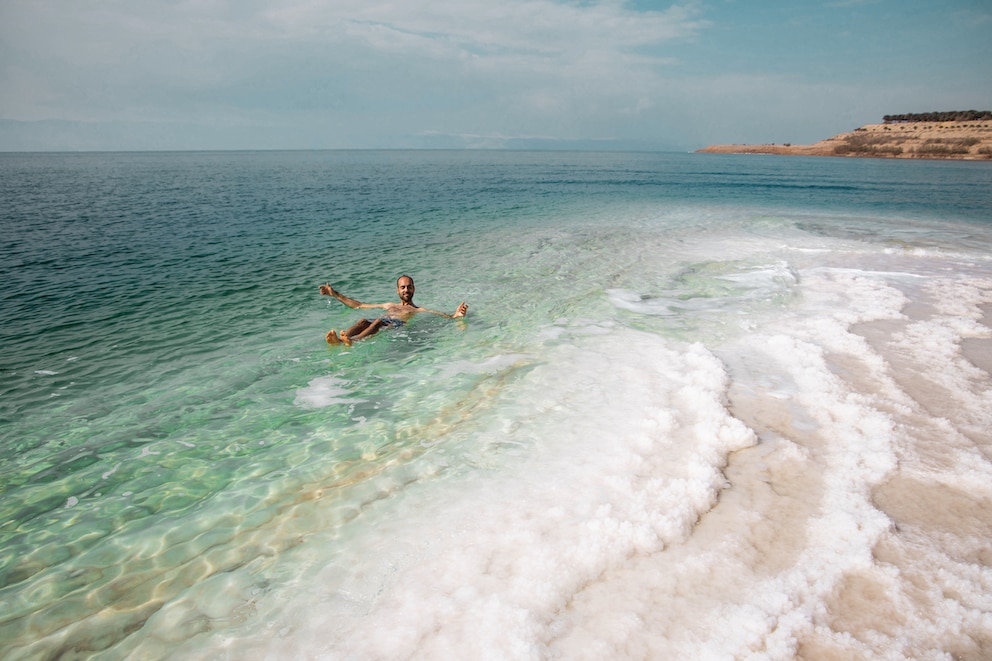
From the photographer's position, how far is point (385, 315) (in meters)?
11.8

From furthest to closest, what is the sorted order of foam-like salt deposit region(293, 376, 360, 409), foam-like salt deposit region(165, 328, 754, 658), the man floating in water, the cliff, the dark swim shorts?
1. the cliff
2. the dark swim shorts
3. the man floating in water
4. foam-like salt deposit region(293, 376, 360, 409)
5. foam-like salt deposit region(165, 328, 754, 658)

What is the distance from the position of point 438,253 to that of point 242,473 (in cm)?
1502

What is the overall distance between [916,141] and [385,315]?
178144mm

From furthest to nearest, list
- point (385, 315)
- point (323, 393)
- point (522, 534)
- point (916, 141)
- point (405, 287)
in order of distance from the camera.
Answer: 1. point (916, 141)
2. point (385, 315)
3. point (405, 287)
4. point (323, 393)
5. point (522, 534)

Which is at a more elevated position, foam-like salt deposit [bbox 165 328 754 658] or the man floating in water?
the man floating in water

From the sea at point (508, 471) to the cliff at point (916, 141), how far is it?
154279 millimetres

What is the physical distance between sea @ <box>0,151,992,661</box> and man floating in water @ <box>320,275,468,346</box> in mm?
297

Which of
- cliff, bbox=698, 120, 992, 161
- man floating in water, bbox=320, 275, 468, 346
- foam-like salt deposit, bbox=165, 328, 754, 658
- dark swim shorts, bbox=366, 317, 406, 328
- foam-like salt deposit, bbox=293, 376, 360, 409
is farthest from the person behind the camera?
cliff, bbox=698, 120, 992, 161

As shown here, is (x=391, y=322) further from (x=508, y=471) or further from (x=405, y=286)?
(x=508, y=471)

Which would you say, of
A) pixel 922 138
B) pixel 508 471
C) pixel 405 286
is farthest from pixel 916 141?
pixel 508 471

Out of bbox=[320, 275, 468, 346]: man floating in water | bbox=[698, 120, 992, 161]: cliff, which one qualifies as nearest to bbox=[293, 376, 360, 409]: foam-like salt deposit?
bbox=[320, 275, 468, 346]: man floating in water

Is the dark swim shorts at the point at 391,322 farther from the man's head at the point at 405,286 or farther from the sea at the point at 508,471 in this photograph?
the man's head at the point at 405,286

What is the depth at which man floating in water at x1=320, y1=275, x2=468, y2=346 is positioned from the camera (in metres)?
10.8

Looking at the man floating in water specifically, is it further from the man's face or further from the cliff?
the cliff
